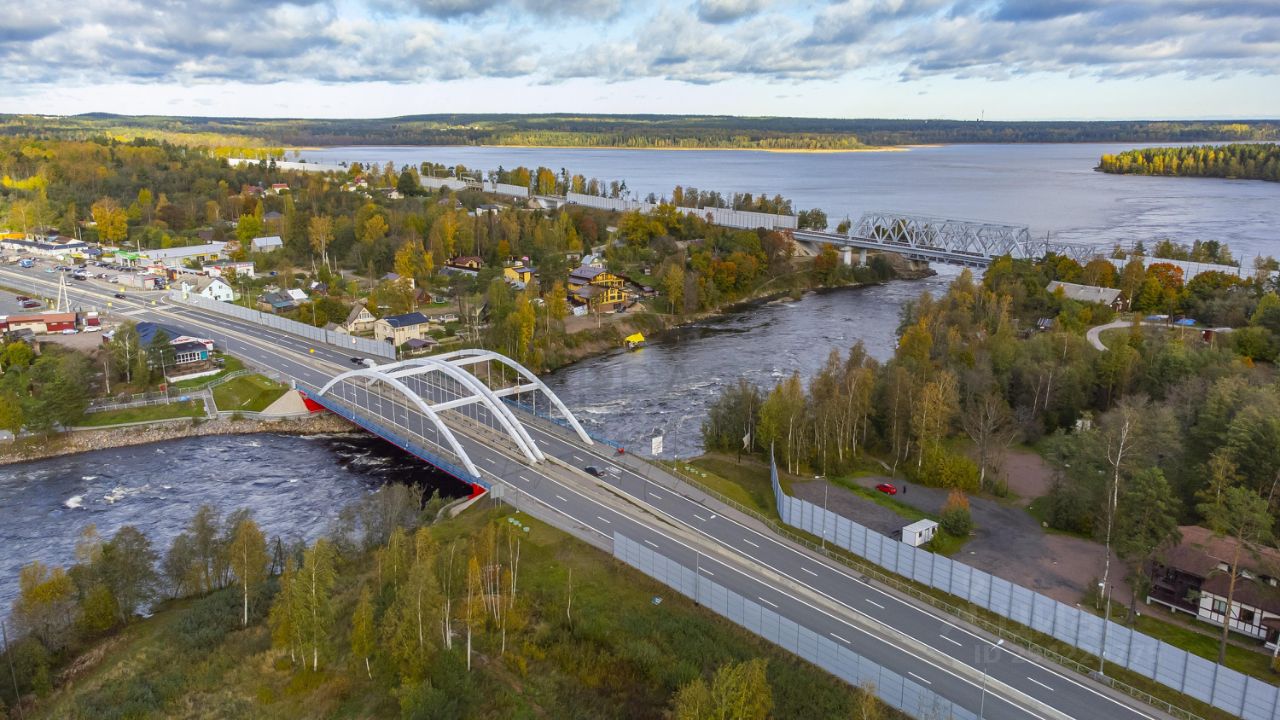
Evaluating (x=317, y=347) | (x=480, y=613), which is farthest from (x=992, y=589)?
(x=317, y=347)

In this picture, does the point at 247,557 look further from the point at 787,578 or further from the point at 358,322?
the point at 358,322

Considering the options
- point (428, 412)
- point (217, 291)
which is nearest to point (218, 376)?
point (428, 412)

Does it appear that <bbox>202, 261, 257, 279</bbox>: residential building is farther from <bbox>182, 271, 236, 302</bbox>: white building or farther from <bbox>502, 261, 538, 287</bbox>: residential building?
<bbox>502, 261, 538, 287</bbox>: residential building

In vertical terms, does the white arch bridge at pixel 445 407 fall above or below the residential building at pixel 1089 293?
below

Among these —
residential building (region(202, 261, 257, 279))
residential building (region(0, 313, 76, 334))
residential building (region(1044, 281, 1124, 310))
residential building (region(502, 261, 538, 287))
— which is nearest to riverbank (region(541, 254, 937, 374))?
residential building (region(502, 261, 538, 287))

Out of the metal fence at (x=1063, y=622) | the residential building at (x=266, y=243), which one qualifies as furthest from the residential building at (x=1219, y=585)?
the residential building at (x=266, y=243)

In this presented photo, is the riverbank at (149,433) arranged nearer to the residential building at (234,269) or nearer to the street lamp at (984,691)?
the residential building at (234,269)

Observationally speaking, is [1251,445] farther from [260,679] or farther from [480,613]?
[260,679]
